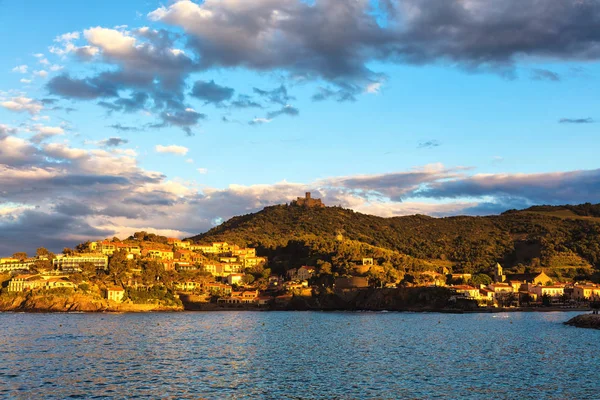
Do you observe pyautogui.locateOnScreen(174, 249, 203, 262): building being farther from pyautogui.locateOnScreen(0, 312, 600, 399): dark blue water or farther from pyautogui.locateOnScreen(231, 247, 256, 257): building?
pyautogui.locateOnScreen(0, 312, 600, 399): dark blue water

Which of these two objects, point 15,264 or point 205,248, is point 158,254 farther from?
point 15,264

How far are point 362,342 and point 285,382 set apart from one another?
2519 centimetres

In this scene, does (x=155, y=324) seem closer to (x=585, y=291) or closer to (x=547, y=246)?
(x=585, y=291)

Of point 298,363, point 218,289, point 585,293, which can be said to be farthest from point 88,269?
point 585,293

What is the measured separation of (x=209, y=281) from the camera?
14938cm

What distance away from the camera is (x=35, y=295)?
396ft

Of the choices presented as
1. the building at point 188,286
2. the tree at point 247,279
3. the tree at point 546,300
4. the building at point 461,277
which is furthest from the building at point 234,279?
the tree at point 546,300

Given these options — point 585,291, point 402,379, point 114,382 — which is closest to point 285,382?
point 402,379

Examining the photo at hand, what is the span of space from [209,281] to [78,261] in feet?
103

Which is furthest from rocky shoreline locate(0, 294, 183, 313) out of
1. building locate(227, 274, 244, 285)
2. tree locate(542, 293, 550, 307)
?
tree locate(542, 293, 550, 307)

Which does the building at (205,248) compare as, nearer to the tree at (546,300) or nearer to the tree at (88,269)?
the tree at (88,269)

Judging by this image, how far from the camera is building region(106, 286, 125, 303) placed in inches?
4825

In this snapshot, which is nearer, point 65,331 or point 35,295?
point 65,331

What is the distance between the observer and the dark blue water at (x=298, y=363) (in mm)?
33375
